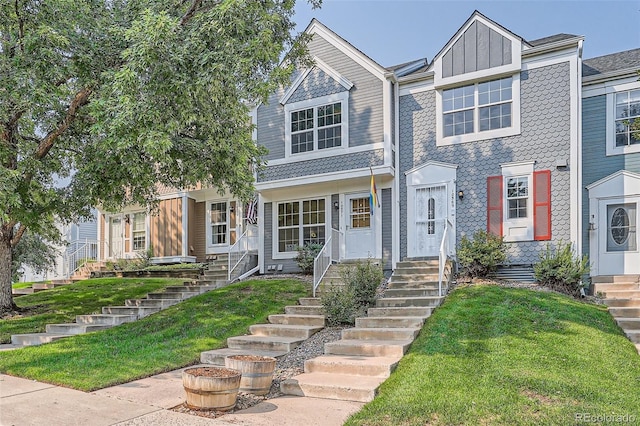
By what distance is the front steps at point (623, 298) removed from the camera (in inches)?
330

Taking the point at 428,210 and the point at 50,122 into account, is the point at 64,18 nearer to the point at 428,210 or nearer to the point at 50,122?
the point at 50,122

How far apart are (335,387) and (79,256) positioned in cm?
1871

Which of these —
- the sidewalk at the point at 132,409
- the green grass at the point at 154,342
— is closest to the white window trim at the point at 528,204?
the green grass at the point at 154,342

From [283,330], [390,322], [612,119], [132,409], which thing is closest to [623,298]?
[612,119]

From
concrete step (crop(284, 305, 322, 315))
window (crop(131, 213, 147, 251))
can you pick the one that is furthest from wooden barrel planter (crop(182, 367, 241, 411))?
window (crop(131, 213, 147, 251))

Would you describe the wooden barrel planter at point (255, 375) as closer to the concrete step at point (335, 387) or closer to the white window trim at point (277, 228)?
the concrete step at point (335, 387)

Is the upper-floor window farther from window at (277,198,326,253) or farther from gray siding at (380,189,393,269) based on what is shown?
Answer: gray siding at (380,189,393,269)

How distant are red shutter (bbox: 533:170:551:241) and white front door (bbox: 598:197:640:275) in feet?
4.75

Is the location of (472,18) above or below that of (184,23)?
above

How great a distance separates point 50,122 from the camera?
423 inches

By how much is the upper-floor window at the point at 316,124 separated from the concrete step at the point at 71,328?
7.07 metres

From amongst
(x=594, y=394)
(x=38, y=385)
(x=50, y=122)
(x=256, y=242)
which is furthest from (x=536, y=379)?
(x=256, y=242)

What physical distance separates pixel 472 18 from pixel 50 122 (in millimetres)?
10517

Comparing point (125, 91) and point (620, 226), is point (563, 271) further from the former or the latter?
point (125, 91)
